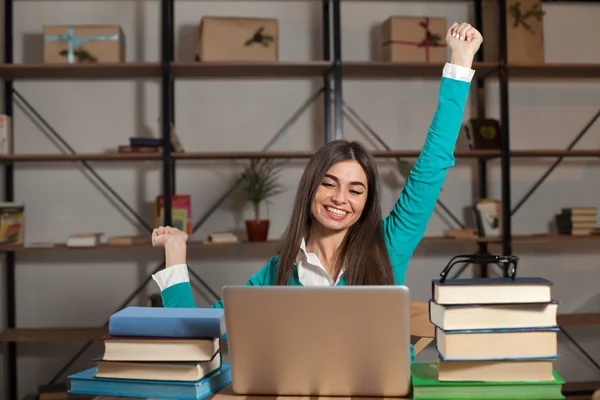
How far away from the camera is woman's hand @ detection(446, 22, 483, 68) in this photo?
1.50 metres

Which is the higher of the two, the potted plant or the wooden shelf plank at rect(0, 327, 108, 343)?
the potted plant

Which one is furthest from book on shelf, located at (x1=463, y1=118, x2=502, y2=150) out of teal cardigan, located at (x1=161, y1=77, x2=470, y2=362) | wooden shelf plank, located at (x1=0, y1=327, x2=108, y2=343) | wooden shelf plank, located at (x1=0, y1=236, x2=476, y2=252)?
wooden shelf plank, located at (x1=0, y1=327, x2=108, y2=343)

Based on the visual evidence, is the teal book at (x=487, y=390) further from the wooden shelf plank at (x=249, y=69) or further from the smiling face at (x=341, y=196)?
the wooden shelf plank at (x=249, y=69)

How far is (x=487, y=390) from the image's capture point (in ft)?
3.82

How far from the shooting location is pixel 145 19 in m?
3.95

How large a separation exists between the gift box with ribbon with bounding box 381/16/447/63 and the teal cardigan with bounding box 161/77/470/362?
190 cm

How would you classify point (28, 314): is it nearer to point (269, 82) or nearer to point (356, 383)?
point (269, 82)

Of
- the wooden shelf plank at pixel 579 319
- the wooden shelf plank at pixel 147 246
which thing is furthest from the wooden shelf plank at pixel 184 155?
the wooden shelf plank at pixel 579 319

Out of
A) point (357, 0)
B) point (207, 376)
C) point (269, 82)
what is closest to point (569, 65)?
point (357, 0)

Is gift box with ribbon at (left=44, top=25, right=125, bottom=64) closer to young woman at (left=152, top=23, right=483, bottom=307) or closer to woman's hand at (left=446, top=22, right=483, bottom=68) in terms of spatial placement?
young woman at (left=152, top=23, right=483, bottom=307)

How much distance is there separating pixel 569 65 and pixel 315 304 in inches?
121

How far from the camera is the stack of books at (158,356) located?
1.29 metres

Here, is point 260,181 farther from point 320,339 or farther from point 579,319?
point 320,339

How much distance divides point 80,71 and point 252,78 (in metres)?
0.94
